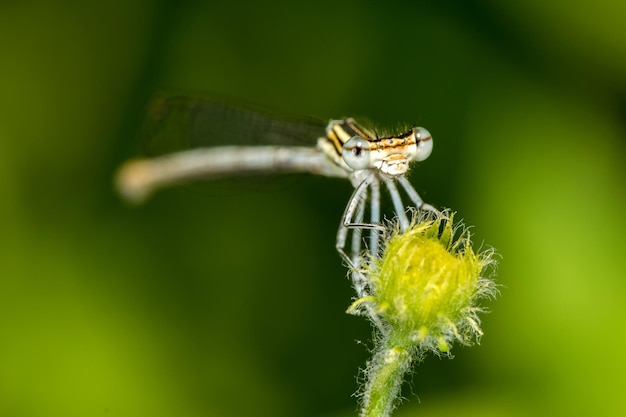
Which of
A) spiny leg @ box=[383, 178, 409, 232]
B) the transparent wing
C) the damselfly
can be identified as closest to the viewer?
spiny leg @ box=[383, 178, 409, 232]

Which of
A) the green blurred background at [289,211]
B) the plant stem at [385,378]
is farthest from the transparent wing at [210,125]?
the plant stem at [385,378]

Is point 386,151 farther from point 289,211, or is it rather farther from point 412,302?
point 289,211

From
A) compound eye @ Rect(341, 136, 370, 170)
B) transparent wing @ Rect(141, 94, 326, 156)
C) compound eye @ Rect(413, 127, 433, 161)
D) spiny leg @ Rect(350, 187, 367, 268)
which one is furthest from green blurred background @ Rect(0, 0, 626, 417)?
compound eye @ Rect(341, 136, 370, 170)

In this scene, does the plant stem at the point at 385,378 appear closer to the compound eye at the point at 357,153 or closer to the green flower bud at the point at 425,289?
the green flower bud at the point at 425,289

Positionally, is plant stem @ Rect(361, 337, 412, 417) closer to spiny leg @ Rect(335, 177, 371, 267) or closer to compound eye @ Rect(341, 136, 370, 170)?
spiny leg @ Rect(335, 177, 371, 267)

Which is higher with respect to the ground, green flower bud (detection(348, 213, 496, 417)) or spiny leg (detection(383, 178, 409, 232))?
spiny leg (detection(383, 178, 409, 232))

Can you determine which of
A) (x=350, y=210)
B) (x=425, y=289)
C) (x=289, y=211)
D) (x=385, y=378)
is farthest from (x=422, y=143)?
(x=289, y=211)

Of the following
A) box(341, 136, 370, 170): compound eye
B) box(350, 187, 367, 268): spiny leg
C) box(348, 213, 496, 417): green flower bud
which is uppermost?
box(341, 136, 370, 170): compound eye
